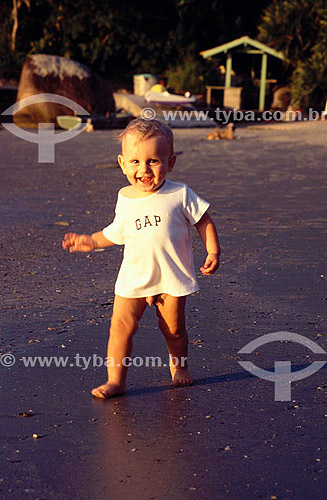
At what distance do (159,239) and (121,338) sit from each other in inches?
18.5

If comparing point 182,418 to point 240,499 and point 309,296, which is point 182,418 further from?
point 309,296

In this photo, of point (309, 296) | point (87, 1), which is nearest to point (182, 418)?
point (309, 296)

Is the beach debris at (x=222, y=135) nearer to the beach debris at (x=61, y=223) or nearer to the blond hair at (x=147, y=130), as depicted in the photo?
the beach debris at (x=61, y=223)

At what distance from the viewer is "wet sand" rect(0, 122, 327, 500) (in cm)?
266

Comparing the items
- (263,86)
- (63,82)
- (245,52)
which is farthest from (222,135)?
(245,52)

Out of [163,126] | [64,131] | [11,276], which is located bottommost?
[64,131]

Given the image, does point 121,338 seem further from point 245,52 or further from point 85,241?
point 245,52

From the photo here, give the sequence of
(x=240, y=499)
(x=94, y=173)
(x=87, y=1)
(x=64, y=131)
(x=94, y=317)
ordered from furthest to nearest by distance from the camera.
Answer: (x=87, y=1)
(x=64, y=131)
(x=94, y=173)
(x=94, y=317)
(x=240, y=499)

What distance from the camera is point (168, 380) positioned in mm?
3588

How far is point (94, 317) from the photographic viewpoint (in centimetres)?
445

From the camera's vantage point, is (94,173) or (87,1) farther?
(87,1)

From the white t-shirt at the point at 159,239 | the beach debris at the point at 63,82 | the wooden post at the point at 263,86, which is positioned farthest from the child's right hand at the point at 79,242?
the wooden post at the point at 263,86

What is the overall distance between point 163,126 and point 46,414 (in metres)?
1.29

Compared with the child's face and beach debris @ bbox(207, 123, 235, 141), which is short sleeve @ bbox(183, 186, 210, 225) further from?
beach debris @ bbox(207, 123, 235, 141)
